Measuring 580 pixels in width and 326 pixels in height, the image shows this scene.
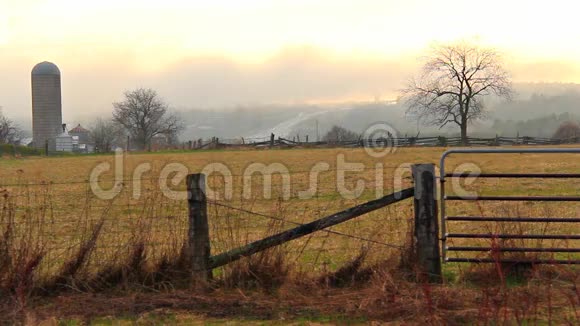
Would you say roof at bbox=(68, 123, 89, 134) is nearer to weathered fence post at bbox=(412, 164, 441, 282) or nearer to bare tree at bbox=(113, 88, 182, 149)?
bare tree at bbox=(113, 88, 182, 149)

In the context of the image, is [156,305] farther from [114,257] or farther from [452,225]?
[452,225]

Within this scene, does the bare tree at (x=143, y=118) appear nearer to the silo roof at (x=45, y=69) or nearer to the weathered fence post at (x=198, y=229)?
the silo roof at (x=45, y=69)

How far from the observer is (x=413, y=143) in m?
68.2

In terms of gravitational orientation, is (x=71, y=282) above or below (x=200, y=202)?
below

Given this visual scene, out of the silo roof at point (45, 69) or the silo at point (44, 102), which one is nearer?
the silo at point (44, 102)

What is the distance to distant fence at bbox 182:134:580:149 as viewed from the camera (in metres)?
66.2

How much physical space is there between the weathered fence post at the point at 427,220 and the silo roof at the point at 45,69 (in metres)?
104

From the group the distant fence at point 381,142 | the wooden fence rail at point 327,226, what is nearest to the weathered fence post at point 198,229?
the wooden fence rail at point 327,226

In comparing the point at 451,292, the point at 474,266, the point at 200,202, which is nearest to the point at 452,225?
the point at 474,266

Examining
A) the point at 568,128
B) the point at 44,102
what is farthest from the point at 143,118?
the point at 568,128

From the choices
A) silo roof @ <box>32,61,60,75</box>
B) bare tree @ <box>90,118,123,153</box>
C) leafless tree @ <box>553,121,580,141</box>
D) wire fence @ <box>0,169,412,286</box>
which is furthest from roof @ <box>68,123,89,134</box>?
wire fence @ <box>0,169,412,286</box>

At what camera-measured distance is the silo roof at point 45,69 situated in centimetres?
10006

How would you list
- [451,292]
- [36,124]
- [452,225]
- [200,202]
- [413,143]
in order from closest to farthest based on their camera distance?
[451,292], [200,202], [452,225], [413,143], [36,124]

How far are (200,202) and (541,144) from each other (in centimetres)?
7206
